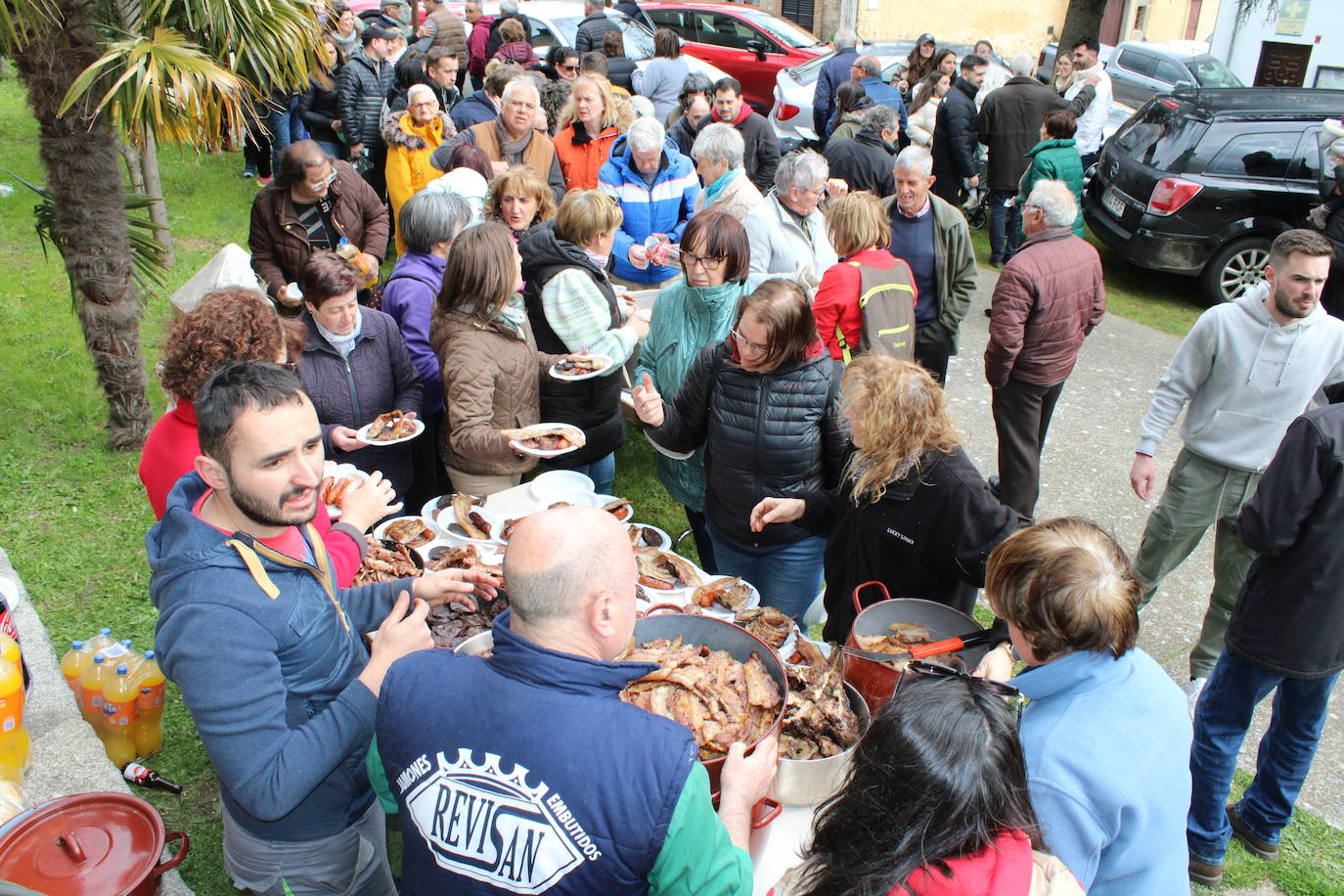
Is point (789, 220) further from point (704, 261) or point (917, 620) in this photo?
point (917, 620)

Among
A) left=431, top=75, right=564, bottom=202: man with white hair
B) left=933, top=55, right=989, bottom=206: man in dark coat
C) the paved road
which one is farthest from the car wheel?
left=431, top=75, right=564, bottom=202: man with white hair

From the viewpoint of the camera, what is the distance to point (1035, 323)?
16.8ft

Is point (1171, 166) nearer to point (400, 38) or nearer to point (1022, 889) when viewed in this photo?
point (400, 38)

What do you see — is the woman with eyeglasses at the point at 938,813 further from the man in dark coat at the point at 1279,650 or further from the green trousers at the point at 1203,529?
the green trousers at the point at 1203,529

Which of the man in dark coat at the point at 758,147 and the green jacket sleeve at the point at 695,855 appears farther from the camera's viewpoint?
the man in dark coat at the point at 758,147

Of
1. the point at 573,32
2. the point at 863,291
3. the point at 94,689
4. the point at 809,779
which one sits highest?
the point at 573,32

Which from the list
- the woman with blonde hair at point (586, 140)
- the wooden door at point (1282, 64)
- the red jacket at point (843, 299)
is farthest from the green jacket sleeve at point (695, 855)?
the wooden door at point (1282, 64)

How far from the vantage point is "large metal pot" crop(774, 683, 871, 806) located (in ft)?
7.19

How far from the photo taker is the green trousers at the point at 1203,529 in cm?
400

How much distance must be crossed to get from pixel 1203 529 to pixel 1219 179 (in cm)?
547

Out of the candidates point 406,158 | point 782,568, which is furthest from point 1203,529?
point 406,158

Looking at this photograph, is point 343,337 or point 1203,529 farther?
point 1203,529

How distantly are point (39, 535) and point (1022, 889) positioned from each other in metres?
5.19

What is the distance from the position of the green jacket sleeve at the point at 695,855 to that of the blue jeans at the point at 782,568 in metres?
2.09
